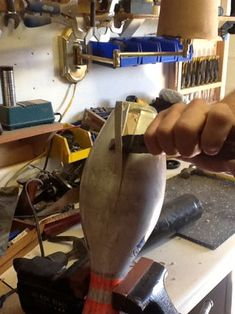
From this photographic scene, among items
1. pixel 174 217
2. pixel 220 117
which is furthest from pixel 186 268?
pixel 220 117

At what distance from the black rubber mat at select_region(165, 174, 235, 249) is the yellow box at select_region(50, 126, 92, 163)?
281mm

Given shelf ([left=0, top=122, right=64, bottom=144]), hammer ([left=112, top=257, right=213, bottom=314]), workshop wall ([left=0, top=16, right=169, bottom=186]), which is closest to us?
hammer ([left=112, top=257, right=213, bottom=314])

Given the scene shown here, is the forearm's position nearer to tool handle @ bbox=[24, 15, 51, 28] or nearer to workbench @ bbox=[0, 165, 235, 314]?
workbench @ bbox=[0, 165, 235, 314]

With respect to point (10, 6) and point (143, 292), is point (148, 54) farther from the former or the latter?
point (143, 292)

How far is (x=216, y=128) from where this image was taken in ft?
1.25

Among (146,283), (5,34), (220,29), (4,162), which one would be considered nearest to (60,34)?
(5,34)

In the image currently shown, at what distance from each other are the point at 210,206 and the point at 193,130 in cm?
67

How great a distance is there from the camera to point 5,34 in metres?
0.96

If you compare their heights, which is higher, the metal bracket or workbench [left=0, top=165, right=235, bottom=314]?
the metal bracket

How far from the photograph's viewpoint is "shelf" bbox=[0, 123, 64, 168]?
962 millimetres

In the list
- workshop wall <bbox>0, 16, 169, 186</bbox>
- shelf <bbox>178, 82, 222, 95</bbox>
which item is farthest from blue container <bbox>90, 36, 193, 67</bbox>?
shelf <bbox>178, 82, 222, 95</bbox>

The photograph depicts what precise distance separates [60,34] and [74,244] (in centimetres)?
63

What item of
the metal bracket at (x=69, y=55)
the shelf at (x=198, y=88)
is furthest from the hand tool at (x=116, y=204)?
the shelf at (x=198, y=88)

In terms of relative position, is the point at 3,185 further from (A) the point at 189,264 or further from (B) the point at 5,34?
(A) the point at 189,264
